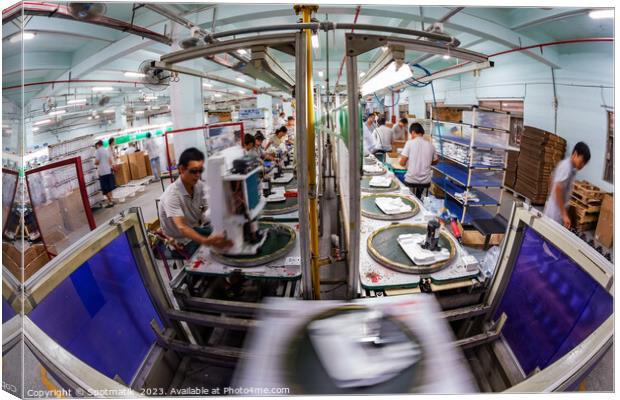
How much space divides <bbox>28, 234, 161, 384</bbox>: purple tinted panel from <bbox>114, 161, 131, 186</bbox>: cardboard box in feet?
1.19

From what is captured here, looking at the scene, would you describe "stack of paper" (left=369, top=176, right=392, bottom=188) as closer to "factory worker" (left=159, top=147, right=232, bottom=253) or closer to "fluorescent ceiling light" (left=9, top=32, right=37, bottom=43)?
"factory worker" (left=159, top=147, right=232, bottom=253)

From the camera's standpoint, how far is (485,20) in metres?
1.35

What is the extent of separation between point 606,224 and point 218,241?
1.94 m

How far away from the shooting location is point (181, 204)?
47.5 inches

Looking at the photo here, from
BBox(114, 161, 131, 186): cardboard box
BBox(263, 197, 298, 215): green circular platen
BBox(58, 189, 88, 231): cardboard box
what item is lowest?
BBox(263, 197, 298, 215): green circular platen

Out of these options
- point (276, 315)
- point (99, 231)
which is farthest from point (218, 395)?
point (99, 231)

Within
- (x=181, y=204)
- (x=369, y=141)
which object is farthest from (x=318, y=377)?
(x=369, y=141)

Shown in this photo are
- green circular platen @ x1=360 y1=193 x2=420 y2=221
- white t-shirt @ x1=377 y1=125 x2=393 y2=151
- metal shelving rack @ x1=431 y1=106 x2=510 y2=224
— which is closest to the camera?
green circular platen @ x1=360 y1=193 x2=420 y2=221

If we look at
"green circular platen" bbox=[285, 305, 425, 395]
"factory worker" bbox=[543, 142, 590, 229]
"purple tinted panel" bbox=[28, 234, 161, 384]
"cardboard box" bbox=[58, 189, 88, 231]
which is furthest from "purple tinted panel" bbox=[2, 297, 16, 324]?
"factory worker" bbox=[543, 142, 590, 229]

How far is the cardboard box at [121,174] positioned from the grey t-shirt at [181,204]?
31 centimetres

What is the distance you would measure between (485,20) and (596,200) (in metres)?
1.06

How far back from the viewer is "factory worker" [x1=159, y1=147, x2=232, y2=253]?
1146 millimetres

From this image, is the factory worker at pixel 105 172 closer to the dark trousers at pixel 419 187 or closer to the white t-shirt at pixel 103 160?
the white t-shirt at pixel 103 160

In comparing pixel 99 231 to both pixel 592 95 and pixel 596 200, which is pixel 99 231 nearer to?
pixel 596 200
